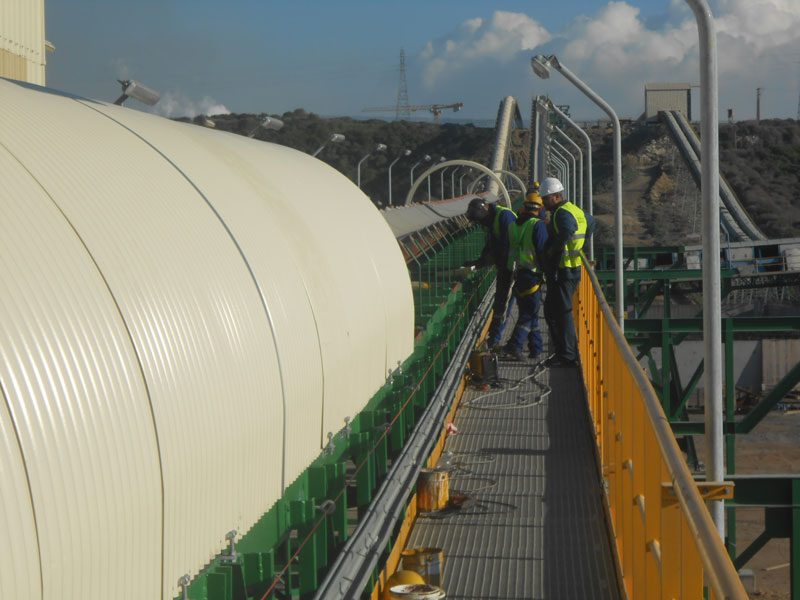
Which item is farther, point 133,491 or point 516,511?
point 516,511

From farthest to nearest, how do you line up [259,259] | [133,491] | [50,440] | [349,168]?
[349,168] < [259,259] < [133,491] < [50,440]

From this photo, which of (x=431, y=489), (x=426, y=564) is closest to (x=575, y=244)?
(x=431, y=489)

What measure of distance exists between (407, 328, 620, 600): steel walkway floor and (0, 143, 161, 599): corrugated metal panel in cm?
340

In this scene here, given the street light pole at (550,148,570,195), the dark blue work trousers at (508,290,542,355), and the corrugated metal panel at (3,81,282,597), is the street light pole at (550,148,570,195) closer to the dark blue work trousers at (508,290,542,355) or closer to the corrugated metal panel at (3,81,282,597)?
the dark blue work trousers at (508,290,542,355)

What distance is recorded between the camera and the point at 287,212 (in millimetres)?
7441

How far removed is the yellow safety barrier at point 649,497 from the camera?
10.6ft

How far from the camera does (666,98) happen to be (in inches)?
4050

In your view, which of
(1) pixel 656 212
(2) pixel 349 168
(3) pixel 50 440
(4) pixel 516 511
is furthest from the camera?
(2) pixel 349 168

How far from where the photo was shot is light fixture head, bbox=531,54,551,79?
12.0 meters

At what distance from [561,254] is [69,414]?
8.97m

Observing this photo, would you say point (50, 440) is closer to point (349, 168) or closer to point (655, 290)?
point (655, 290)

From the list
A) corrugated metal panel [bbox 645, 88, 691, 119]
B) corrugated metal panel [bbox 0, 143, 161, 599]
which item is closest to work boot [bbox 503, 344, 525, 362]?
corrugated metal panel [bbox 0, 143, 161, 599]

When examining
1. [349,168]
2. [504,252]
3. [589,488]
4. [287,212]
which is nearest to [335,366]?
[287,212]

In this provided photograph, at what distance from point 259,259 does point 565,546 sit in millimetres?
3268
